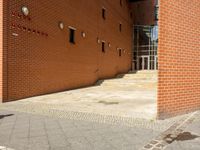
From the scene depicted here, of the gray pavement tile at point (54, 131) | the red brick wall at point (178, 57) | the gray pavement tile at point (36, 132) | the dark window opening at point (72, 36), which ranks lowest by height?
the gray pavement tile at point (36, 132)

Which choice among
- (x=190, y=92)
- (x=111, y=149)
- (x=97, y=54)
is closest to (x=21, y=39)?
(x=190, y=92)

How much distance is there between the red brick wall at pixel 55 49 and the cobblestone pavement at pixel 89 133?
4566 mm

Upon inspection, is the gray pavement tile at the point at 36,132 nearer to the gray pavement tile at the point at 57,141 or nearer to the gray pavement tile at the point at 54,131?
the gray pavement tile at the point at 54,131

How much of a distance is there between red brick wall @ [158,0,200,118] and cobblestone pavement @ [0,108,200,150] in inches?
19.3

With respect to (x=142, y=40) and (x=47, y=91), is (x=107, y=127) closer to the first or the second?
(x=47, y=91)

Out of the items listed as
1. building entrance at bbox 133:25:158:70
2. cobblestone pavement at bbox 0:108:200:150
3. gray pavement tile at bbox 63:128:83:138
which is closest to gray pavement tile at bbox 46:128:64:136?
cobblestone pavement at bbox 0:108:200:150

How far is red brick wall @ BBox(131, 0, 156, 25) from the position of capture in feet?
111

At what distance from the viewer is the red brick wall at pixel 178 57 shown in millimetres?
6961

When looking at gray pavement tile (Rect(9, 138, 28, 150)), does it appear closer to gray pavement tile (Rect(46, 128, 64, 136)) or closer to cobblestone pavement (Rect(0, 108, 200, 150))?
cobblestone pavement (Rect(0, 108, 200, 150))

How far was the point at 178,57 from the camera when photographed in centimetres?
727

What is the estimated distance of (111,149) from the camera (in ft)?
15.3

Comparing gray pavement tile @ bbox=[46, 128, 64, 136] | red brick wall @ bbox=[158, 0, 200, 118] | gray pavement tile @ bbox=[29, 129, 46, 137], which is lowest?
gray pavement tile @ bbox=[29, 129, 46, 137]

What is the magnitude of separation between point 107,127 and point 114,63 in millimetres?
19360

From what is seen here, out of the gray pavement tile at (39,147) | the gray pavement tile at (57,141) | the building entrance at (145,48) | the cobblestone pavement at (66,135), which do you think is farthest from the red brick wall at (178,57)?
the building entrance at (145,48)
